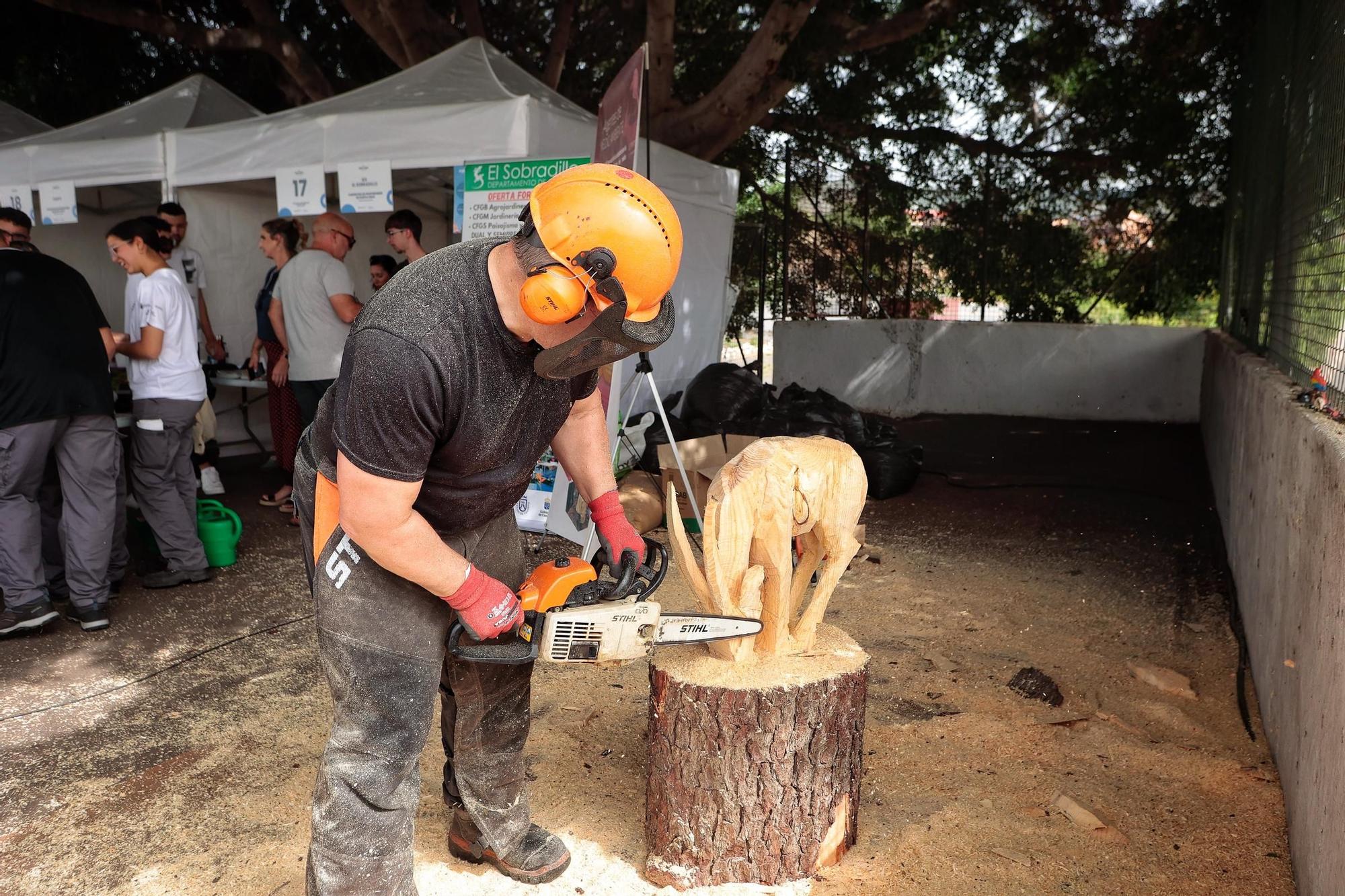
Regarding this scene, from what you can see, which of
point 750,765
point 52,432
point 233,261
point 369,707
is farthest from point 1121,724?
point 233,261

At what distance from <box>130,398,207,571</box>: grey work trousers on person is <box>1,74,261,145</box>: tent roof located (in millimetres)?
3222

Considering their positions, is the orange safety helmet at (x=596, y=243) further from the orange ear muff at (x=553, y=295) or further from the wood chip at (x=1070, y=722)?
the wood chip at (x=1070, y=722)

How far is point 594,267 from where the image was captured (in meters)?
1.67

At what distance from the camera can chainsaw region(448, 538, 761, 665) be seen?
1.99 metres

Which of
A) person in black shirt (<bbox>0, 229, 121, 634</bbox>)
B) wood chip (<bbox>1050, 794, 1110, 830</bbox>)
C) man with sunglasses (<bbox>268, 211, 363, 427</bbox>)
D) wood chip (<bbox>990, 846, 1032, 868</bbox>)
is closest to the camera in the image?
wood chip (<bbox>990, 846, 1032, 868</bbox>)

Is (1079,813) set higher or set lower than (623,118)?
lower

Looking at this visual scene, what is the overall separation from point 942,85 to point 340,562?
1041cm

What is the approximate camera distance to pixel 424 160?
549 centimetres

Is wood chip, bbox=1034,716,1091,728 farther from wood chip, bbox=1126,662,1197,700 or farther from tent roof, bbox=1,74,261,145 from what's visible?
tent roof, bbox=1,74,261,145

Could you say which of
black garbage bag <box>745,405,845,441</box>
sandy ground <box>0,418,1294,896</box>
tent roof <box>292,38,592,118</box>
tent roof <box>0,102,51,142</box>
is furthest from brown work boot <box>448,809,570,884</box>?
tent roof <box>0,102,51,142</box>

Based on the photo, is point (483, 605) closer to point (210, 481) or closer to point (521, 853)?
point (521, 853)

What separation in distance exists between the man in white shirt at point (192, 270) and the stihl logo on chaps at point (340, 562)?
5.35 m

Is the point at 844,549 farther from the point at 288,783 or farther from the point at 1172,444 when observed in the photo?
the point at 1172,444

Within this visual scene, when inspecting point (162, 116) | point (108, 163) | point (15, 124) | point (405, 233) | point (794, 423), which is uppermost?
point (15, 124)
